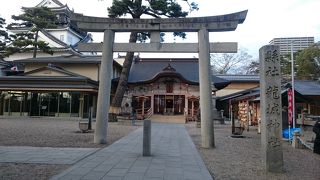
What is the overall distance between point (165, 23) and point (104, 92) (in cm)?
368

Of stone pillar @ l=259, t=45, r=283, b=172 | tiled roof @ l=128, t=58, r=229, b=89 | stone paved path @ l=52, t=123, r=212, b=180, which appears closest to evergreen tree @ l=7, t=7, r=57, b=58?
tiled roof @ l=128, t=58, r=229, b=89

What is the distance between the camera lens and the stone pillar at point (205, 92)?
12.3 meters

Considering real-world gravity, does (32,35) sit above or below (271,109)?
above

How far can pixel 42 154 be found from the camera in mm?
9586

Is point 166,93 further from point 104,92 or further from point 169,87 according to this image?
point 104,92

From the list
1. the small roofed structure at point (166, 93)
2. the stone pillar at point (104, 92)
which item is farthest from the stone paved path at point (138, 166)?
the small roofed structure at point (166, 93)

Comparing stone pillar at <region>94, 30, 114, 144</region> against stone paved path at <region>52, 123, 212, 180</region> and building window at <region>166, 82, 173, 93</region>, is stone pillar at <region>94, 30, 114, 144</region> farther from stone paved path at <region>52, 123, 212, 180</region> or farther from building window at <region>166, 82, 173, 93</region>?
building window at <region>166, 82, 173, 93</region>

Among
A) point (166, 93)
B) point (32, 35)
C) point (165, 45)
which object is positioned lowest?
point (166, 93)

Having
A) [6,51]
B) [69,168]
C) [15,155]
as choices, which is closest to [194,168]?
[69,168]

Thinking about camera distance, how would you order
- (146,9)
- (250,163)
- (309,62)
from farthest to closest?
(309,62), (146,9), (250,163)

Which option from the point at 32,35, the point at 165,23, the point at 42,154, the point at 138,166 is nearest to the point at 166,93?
the point at 32,35

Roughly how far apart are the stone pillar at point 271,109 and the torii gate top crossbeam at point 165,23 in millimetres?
4383

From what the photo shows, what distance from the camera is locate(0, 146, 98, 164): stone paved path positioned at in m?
8.51

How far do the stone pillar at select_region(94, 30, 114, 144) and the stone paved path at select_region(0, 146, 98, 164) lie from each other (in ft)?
5.76
